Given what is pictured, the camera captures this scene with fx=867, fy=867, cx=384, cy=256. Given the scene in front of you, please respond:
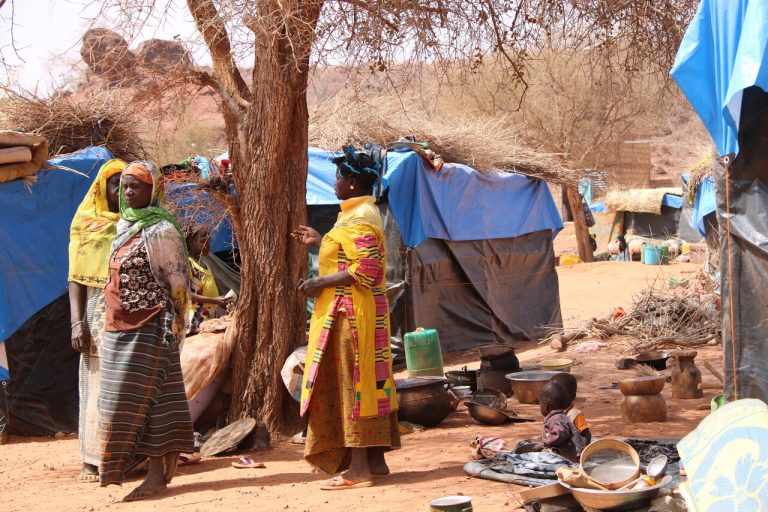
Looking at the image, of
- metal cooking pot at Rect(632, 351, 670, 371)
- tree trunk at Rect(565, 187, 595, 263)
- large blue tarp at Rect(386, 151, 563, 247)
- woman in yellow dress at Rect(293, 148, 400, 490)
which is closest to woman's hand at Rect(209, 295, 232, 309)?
woman in yellow dress at Rect(293, 148, 400, 490)

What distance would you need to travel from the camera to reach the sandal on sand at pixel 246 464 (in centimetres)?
553

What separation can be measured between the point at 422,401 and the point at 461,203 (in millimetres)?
4492

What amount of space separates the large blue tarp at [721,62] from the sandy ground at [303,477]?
213 centimetres

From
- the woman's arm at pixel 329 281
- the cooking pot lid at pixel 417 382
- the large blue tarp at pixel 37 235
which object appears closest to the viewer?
the woman's arm at pixel 329 281

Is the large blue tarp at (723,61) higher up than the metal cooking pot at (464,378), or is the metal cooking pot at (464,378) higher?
the large blue tarp at (723,61)

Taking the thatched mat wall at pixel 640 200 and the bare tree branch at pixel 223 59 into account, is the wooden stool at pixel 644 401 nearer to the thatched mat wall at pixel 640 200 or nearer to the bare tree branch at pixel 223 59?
the bare tree branch at pixel 223 59

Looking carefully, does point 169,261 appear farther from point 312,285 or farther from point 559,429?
point 559,429

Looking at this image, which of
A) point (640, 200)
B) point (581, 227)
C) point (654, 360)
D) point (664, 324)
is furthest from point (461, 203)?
point (640, 200)

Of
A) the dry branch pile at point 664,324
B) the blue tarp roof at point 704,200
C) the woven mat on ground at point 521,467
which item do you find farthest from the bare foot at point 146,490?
the blue tarp roof at point 704,200

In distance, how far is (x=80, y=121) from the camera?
8.13m

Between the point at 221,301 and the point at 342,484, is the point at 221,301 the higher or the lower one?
the higher one

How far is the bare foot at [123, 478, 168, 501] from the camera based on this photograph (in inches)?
191

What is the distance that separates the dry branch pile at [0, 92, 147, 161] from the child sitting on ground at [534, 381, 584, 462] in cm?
502

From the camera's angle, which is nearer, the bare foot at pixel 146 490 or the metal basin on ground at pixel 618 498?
the metal basin on ground at pixel 618 498
